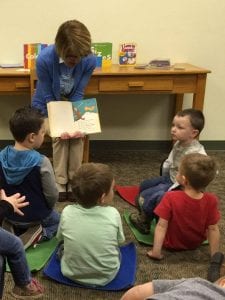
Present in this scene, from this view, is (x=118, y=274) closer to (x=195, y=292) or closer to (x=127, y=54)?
(x=195, y=292)

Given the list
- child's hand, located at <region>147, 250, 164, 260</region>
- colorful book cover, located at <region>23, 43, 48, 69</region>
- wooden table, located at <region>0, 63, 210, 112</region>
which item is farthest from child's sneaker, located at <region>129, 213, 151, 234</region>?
colorful book cover, located at <region>23, 43, 48, 69</region>

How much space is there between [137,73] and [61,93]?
71cm

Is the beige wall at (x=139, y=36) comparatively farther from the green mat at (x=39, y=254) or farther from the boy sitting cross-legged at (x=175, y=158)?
the green mat at (x=39, y=254)

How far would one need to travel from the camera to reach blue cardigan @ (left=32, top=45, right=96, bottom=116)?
268 cm

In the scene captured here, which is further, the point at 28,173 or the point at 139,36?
the point at 139,36

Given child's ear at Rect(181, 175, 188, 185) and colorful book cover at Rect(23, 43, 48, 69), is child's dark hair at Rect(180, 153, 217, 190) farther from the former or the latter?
colorful book cover at Rect(23, 43, 48, 69)

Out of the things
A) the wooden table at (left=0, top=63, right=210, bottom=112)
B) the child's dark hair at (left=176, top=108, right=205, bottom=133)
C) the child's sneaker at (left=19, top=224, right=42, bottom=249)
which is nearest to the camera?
the child's sneaker at (left=19, top=224, right=42, bottom=249)

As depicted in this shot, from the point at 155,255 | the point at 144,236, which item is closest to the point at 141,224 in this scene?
the point at 144,236

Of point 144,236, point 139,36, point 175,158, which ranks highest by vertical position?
point 139,36

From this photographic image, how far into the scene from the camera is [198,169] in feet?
6.52

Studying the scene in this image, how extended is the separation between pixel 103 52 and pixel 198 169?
6.06 feet

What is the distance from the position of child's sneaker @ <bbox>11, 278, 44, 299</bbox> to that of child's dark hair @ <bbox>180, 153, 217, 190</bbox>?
88 cm

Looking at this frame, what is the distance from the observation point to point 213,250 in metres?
2.12

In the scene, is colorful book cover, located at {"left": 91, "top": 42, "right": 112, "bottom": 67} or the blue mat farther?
colorful book cover, located at {"left": 91, "top": 42, "right": 112, "bottom": 67}
